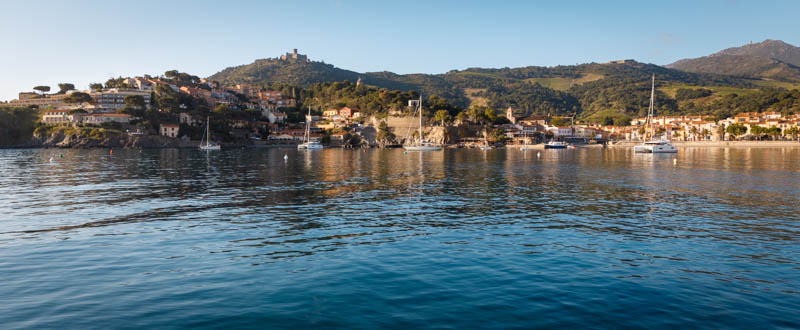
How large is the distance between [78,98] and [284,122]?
63.3 m

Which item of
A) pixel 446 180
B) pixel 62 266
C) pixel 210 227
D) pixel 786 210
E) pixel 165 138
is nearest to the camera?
pixel 62 266

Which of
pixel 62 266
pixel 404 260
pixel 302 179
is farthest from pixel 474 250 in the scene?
pixel 302 179

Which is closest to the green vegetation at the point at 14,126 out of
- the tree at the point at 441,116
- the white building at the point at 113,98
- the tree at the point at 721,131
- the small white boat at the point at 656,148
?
the white building at the point at 113,98

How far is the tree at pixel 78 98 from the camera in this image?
13988cm

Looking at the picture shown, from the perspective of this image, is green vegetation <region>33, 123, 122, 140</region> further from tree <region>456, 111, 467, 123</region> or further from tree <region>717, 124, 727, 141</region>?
tree <region>717, 124, 727, 141</region>

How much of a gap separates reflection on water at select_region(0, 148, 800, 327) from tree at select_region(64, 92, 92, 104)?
137134 millimetres

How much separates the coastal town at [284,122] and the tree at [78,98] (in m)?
0.29

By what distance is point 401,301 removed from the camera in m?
9.69

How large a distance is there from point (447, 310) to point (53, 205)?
2344 cm

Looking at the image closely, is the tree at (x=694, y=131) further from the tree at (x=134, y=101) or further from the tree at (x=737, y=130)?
the tree at (x=134, y=101)

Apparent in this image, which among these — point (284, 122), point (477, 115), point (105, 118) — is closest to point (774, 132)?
point (477, 115)

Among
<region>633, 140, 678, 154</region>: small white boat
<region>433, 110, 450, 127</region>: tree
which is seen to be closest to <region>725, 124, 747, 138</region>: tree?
<region>633, 140, 678, 154</region>: small white boat

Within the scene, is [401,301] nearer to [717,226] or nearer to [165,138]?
[717,226]

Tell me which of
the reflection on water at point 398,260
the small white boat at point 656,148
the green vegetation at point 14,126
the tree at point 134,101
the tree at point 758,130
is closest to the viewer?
the reflection on water at point 398,260
